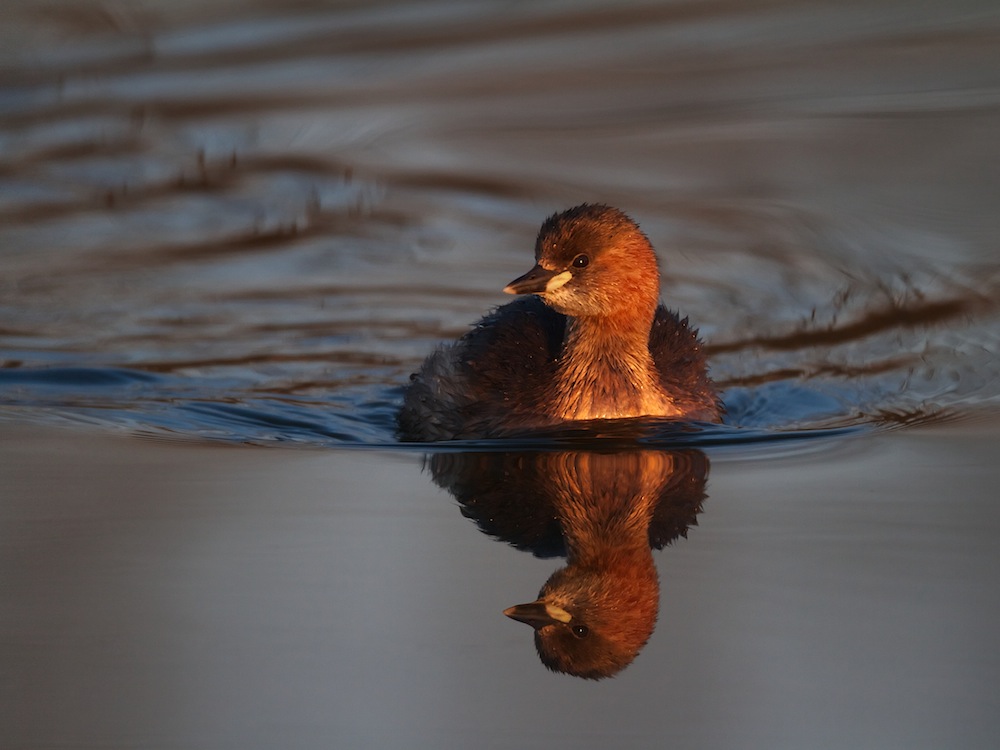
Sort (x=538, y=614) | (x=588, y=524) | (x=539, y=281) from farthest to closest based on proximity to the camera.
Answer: (x=539, y=281)
(x=588, y=524)
(x=538, y=614)

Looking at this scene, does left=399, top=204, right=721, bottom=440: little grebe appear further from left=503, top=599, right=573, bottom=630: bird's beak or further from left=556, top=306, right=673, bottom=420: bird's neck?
left=503, top=599, right=573, bottom=630: bird's beak

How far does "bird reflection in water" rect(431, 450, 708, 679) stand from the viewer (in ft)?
16.9

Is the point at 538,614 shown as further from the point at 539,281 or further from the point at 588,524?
the point at 539,281

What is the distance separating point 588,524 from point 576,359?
1824mm

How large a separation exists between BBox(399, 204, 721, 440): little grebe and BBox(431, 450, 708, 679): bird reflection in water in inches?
19.9

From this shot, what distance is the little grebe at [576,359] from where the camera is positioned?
7715 mm

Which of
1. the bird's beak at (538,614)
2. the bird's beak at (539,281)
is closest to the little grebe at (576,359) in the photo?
the bird's beak at (539,281)

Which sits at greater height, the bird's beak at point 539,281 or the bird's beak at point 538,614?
the bird's beak at point 539,281

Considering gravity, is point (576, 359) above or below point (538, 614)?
above

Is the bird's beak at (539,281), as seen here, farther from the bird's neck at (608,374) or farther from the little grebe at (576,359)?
the bird's neck at (608,374)

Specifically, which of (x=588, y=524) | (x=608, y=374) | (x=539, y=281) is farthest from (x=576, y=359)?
(x=588, y=524)

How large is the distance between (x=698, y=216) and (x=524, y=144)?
1734mm

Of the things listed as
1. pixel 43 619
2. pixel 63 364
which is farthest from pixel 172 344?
pixel 43 619

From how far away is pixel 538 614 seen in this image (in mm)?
5191
